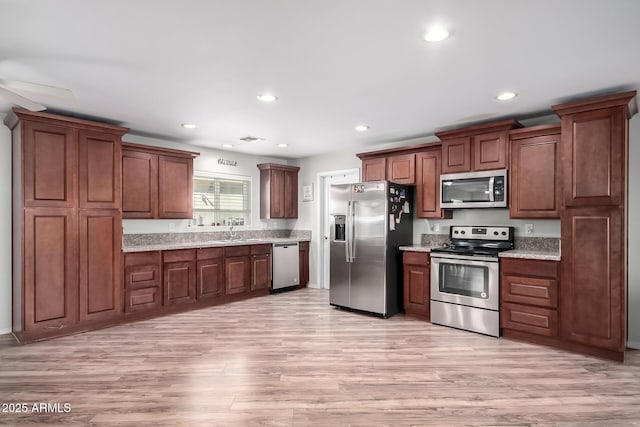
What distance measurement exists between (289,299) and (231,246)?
1.23m

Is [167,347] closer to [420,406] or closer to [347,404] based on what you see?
[347,404]

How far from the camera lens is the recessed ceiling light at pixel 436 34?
2232mm

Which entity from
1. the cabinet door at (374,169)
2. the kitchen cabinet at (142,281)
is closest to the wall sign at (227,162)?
the kitchen cabinet at (142,281)

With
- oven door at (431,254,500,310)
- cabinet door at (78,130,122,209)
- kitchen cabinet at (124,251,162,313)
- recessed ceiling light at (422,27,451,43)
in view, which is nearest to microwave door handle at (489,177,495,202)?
oven door at (431,254,500,310)

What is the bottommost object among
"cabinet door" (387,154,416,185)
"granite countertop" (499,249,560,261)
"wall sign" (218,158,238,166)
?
"granite countertop" (499,249,560,261)

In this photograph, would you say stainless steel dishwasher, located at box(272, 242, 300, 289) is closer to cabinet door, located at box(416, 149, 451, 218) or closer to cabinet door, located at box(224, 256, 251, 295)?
cabinet door, located at box(224, 256, 251, 295)

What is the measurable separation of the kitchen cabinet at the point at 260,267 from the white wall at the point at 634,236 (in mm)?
4590

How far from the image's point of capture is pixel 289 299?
5723 millimetres

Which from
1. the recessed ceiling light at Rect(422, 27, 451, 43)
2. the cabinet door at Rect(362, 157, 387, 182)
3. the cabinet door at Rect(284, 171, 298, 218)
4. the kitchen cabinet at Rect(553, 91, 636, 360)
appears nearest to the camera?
the recessed ceiling light at Rect(422, 27, 451, 43)

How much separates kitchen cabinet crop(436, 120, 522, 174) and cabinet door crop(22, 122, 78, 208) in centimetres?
426

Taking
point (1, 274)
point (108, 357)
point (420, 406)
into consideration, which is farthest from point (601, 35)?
point (1, 274)

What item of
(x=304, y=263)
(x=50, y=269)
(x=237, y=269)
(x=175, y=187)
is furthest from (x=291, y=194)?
(x=50, y=269)

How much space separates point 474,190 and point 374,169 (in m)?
1.53

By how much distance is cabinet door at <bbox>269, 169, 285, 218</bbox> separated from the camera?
21.3ft
